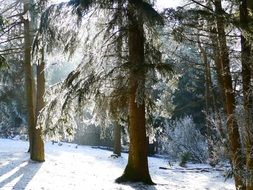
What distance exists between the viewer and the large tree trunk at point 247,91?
25.0ft

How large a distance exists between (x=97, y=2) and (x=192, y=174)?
10.3 meters

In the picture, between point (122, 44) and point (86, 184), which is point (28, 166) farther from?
point (122, 44)

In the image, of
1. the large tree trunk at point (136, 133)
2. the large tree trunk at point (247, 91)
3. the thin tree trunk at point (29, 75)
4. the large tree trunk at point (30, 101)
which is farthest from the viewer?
the thin tree trunk at point (29, 75)

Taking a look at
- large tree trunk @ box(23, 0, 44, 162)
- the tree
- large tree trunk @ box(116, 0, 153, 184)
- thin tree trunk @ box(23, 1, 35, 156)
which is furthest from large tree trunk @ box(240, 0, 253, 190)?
thin tree trunk @ box(23, 1, 35, 156)

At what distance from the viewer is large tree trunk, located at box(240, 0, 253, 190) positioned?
7.63 m

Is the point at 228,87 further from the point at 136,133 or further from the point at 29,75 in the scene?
the point at 29,75

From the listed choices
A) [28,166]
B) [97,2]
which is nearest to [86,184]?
[28,166]

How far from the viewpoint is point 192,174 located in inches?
723

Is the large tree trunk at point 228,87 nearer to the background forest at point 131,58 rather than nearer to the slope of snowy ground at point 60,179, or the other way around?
the background forest at point 131,58

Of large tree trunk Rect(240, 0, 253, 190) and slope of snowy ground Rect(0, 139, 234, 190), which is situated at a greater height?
large tree trunk Rect(240, 0, 253, 190)

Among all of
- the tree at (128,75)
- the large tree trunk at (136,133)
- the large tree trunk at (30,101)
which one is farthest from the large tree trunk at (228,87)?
the large tree trunk at (30,101)

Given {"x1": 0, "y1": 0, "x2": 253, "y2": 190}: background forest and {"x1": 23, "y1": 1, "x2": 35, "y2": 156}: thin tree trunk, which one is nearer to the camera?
{"x1": 0, "y1": 0, "x2": 253, "y2": 190}: background forest

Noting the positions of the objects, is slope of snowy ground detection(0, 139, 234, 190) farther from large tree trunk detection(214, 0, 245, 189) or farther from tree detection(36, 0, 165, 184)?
large tree trunk detection(214, 0, 245, 189)

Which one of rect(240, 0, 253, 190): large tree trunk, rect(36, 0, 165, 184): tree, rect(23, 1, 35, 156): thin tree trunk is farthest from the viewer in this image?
rect(23, 1, 35, 156): thin tree trunk
